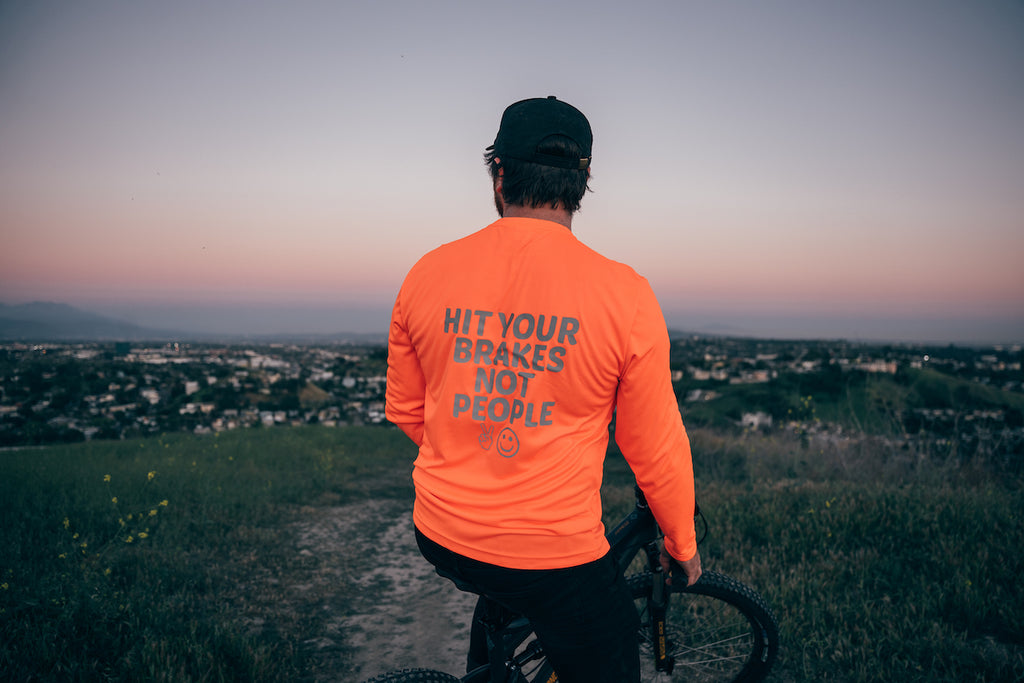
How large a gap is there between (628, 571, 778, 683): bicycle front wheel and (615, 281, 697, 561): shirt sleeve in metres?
0.95

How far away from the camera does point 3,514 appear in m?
4.82

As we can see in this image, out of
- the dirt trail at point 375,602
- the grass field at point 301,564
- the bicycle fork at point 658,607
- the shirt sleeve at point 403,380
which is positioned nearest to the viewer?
the shirt sleeve at point 403,380

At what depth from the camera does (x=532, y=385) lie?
4.56 feet

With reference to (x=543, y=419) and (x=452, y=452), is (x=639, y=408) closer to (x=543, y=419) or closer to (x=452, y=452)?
(x=543, y=419)

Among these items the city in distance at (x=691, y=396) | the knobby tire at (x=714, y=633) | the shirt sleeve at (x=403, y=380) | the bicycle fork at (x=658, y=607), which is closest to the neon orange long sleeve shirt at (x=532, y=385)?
the shirt sleeve at (x=403, y=380)

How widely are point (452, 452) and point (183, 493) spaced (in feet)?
21.6

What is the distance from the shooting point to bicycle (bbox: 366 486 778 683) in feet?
6.12

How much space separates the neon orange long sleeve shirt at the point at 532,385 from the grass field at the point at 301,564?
2.94m

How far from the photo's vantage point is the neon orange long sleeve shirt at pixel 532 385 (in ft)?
4.50

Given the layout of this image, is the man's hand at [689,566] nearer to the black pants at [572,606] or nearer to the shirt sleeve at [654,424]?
the shirt sleeve at [654,424]

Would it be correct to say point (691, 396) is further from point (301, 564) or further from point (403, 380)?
point (403, 380)

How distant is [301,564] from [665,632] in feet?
13.8

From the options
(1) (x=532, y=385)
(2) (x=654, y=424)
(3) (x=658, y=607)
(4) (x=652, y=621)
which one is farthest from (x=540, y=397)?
(4) (x=652, y=621)

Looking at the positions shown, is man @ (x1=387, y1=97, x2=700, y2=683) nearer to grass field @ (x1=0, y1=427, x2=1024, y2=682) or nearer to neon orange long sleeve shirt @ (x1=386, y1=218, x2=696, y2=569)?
neon orange long sleeve shirt @ (x1=386, y1=218, x2=696, y2=569)
